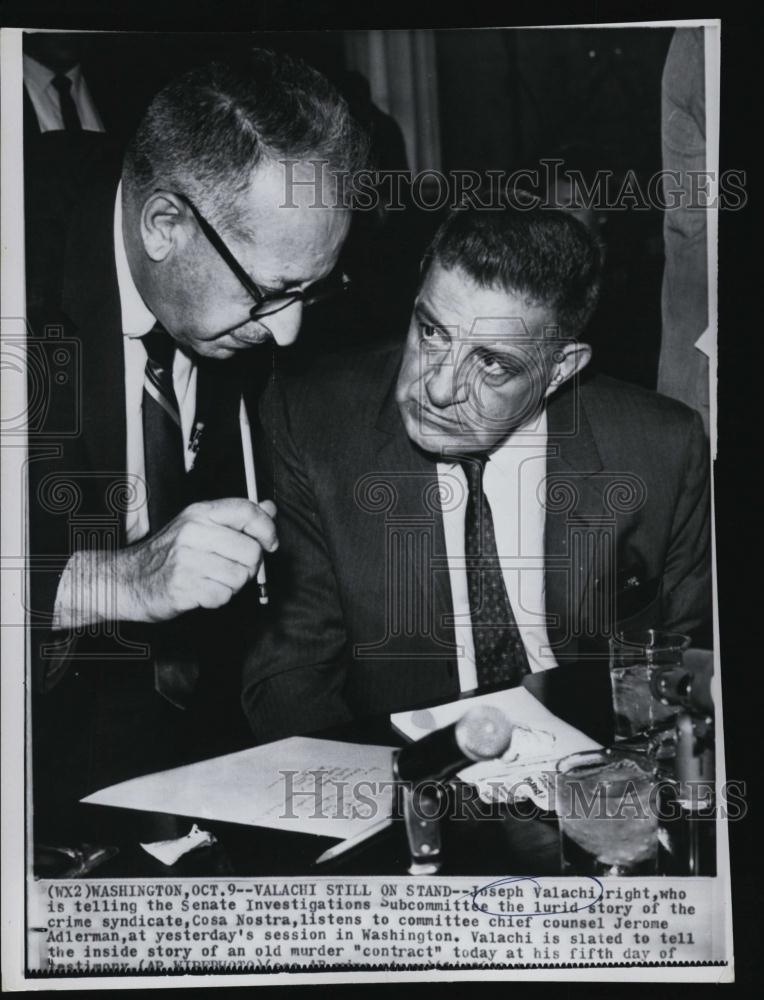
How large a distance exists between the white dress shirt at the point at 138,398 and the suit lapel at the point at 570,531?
0.54 metres

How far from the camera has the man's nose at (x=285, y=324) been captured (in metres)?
1.43

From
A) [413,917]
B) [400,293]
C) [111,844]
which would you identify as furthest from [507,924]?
[400,293]

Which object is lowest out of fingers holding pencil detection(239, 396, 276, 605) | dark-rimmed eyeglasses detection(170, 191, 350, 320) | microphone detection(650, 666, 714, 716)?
microphone detection(650, 666, 714, 716)

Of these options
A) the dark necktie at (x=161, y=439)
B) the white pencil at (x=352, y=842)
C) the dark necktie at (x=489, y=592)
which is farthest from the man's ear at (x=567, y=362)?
the white pencil at (x=352, y=842)

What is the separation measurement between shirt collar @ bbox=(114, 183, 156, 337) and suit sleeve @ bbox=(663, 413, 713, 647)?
83 centimetres

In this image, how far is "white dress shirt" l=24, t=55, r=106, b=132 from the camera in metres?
1.45

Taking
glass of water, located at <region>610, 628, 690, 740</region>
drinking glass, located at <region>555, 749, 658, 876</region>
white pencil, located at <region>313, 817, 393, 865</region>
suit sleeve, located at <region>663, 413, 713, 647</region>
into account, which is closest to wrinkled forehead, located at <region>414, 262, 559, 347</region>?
suit sleeve, located at <region>663, 413, 713, 647</region>

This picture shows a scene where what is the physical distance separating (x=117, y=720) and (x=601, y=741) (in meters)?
0.70

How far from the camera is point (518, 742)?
1356 millimetres

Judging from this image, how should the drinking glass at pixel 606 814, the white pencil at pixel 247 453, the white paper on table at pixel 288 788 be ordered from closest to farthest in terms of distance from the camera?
1. the drinking glass at pixel 606 814
2. the white paper on table at pixel 288 788
3. the white pencil at pixel 247 453

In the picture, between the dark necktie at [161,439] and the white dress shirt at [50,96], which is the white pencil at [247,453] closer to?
the dark necktie at [161,439]

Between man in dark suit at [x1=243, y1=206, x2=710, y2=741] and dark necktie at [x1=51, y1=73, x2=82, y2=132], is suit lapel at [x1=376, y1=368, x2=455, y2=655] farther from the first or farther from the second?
dark necktie at [x1=51, y1=73, x2=82, y2=132]

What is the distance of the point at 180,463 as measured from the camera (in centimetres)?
144

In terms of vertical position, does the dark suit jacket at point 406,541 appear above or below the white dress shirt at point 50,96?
below
